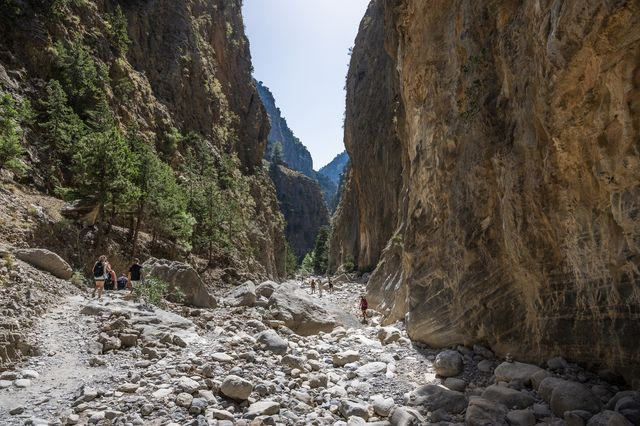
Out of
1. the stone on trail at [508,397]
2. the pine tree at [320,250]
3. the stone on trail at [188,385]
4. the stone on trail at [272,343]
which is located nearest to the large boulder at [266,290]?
the stone on trail at [272,343]

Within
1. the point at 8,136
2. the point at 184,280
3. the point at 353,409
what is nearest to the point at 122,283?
the point at 184,280

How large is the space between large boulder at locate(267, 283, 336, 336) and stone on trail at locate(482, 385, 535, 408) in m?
7.58

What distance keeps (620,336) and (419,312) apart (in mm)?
6437

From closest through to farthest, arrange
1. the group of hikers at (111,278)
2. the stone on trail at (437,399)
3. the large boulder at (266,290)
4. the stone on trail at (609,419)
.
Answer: the stone on trail at (609,419)
the stone on trail at (437,399)
the group of hikers at (111,278)
the large boulder at (266,290)

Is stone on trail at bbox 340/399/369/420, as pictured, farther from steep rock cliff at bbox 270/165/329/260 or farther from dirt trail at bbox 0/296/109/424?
steep rock cliff at bbox 270/165/329/260

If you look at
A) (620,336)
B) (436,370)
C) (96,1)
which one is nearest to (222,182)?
(96,1)

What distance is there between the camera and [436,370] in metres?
8.97

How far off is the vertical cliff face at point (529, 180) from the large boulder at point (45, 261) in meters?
10.6

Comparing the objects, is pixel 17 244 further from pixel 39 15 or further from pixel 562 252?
pixel 39 15

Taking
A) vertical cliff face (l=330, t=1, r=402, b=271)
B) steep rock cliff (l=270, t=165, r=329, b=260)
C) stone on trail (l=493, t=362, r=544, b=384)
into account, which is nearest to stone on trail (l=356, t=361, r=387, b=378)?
stone on trail (l=493, t=362, r=544, b=384)

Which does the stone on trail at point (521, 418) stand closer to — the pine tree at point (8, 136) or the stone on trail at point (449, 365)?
the stone on trail at point (449, 365)

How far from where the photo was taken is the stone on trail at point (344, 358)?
9977 mm

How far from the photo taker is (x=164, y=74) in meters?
38.4

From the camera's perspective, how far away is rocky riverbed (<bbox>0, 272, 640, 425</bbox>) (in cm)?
578
